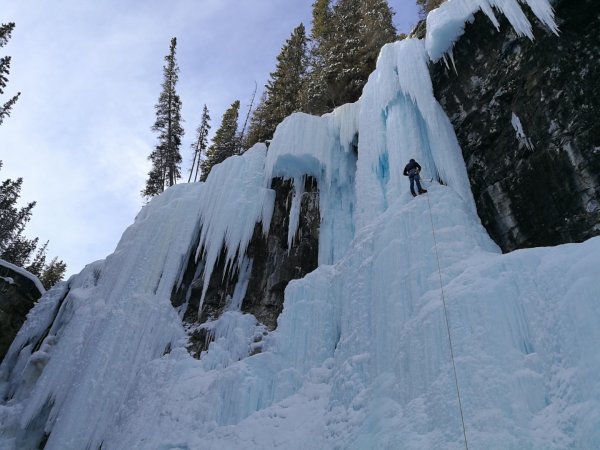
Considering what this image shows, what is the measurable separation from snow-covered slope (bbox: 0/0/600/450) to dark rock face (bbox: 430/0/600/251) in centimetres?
43

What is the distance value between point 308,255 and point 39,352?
7136 millimetres

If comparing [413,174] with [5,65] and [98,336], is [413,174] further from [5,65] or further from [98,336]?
[5,65]

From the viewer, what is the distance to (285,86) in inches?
808

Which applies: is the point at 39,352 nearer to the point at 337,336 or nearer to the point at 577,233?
the point at 337,336

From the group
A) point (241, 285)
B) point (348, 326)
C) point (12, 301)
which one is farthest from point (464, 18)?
point (12, 301)

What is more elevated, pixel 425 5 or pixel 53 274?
pixel 425 5

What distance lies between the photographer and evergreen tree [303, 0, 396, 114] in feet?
53.3

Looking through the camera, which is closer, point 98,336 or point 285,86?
point 98,336

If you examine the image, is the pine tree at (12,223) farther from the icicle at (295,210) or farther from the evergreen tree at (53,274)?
the icicle at (295,210)

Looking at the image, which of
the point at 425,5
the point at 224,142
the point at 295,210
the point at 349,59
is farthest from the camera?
the point at 224,142

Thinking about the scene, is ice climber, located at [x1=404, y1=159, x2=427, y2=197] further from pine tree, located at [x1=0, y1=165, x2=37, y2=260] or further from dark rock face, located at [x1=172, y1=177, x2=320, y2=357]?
pine tree, located at [x1=0, y1=165, x2=37, y2=260]

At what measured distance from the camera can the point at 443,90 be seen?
9.60m

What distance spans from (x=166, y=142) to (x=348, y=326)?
54.6 feet

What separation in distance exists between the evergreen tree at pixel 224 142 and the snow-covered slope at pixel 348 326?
304 inches
